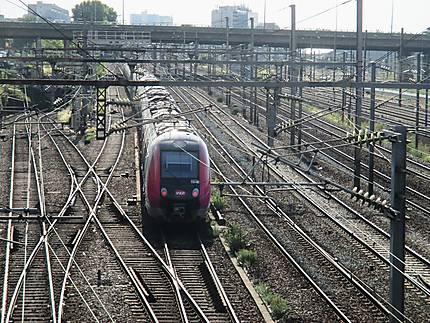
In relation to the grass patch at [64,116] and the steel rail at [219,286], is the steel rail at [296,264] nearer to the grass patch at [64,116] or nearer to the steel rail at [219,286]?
the steel rail at [219,286]

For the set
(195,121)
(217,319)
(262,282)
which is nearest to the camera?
(217,319)

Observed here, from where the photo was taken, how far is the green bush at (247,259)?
14845 millimetres

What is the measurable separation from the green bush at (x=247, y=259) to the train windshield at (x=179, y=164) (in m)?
2.70

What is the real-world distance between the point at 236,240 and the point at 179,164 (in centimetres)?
229

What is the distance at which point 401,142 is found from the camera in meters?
10.3

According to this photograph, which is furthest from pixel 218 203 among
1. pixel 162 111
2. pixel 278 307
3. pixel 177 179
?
pixel 278 307

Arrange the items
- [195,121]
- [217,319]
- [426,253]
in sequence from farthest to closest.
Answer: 1. [195,121]
2. [426,253]
3. [217,319]

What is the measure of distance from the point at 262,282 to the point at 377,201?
382 cm

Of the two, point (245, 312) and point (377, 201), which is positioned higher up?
point (377, 201)

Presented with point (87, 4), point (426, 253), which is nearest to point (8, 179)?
point (426, 253)

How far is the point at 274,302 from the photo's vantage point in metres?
12.3

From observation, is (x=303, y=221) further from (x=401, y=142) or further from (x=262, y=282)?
(x=401, y=142)

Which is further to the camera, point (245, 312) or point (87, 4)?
point (87, 4)

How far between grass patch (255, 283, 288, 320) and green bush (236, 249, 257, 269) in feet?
4.93
